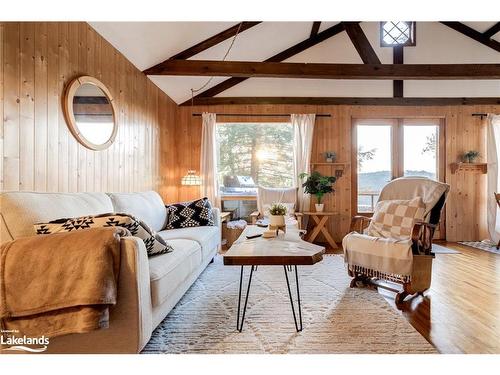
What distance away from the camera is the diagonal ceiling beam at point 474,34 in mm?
4504

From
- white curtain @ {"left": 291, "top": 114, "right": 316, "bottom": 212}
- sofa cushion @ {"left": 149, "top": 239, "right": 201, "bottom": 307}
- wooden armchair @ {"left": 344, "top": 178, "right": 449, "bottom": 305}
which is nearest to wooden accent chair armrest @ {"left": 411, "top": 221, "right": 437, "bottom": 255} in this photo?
wooden armchair @ {"left": 344, "top": 178, "right": 449, "bottom": 305}

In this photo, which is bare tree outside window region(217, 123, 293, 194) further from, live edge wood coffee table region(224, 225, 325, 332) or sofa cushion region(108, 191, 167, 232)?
live edge wood coffee table region(224, 225, 325, 332)

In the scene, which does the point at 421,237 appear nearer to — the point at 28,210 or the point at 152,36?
the point at 28,210

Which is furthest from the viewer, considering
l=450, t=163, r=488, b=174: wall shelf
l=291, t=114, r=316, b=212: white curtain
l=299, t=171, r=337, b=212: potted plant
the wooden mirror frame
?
l=450, t=163, r=488, b=174: wall shelf

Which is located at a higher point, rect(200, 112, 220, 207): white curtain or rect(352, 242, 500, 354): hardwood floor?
rect(200, 112, 220, 207): white curtain

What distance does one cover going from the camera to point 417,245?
238cm

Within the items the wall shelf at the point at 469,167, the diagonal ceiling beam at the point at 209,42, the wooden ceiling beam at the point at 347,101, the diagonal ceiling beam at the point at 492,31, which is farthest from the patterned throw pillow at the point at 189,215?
the diagonal ceiling beam at the point at 492,31

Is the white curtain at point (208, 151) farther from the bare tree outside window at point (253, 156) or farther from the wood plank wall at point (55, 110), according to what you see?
the wood plank wall at point (55, 110)

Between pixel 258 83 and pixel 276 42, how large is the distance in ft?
2.68

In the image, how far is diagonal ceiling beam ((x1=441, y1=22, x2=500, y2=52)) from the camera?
4504mm

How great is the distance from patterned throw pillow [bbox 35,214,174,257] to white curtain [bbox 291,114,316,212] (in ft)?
10.5

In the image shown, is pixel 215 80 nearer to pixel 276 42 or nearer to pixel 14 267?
pixel 276 42

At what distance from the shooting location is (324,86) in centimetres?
496
